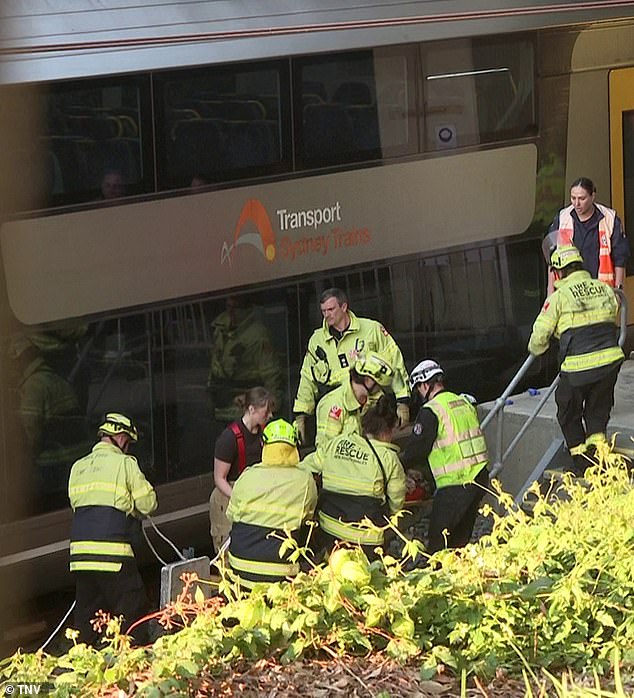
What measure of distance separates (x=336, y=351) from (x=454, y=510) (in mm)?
1345

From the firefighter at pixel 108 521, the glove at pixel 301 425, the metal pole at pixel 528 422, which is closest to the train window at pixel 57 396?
the firefighter at pixel 108 521

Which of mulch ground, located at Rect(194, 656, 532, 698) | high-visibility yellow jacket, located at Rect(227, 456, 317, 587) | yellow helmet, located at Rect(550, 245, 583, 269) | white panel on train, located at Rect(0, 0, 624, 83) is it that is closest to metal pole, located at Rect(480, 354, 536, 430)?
yellow helmet, located at Rect(550, 245, 583, 269)

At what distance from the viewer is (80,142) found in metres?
7.84

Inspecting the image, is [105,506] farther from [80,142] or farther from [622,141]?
[622,141]

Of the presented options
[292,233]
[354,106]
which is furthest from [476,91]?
[292,233]

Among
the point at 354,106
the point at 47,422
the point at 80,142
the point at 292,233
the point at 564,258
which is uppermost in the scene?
the point at 354,106

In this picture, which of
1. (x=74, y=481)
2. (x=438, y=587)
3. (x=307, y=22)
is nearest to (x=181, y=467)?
(x=74, y=481)

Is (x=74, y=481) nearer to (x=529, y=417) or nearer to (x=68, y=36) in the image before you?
(x=68, y=36)

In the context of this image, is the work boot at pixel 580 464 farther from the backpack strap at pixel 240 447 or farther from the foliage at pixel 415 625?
the foliage at pixel 415 625

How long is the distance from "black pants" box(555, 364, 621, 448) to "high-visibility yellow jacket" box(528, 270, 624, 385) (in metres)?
0.08

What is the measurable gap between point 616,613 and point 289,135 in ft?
18.3

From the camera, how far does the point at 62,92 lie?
7719mm

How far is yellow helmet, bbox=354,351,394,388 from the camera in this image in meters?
8.21

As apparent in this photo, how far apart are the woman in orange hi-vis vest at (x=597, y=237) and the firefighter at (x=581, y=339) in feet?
3.99
